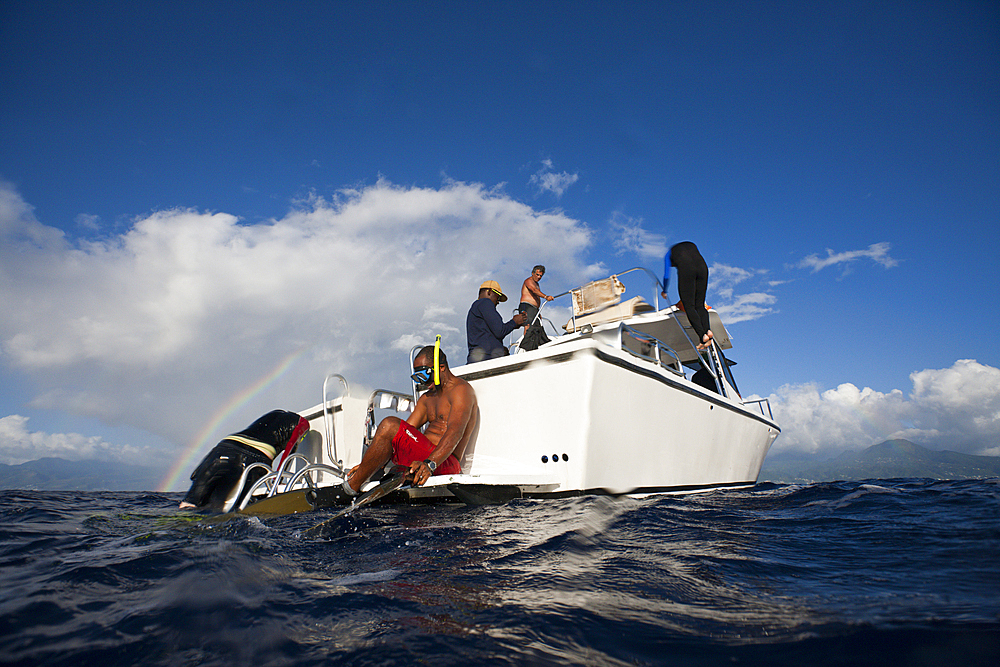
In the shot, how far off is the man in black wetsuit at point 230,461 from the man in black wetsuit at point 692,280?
5.47m

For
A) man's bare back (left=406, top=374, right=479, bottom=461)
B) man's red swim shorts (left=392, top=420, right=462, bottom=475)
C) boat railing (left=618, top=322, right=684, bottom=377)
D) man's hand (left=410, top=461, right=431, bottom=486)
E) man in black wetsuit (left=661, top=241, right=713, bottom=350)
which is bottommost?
man's hand (left=410, top=461, right=431, bottom=486)

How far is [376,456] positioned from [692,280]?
13.8 feet

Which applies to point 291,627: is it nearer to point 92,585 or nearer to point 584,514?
point 92,585

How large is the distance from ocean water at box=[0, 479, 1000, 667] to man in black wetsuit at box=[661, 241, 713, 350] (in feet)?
8.35

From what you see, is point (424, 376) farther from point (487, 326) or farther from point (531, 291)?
point (531, 291)

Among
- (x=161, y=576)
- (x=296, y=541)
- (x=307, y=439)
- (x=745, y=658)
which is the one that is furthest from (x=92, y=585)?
(x=307, y=439)

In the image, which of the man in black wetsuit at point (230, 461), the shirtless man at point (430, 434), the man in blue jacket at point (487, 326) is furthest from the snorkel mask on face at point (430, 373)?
the man in black wetsuit at point (230, 461)

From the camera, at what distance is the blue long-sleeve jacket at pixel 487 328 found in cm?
560

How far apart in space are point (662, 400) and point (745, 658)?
11.7 ft

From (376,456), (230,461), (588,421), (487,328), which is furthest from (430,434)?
(230,461)

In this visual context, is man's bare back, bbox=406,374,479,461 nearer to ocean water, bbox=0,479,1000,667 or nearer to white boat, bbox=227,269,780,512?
white boat, bbox=227,269,780,512

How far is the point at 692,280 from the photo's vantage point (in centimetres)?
540

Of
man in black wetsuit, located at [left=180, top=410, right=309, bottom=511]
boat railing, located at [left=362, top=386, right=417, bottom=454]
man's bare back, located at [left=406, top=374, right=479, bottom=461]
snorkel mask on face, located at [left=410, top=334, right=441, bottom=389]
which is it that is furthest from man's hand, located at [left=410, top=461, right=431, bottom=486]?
man in black wetsuit, located at [left=180, top=410, right=309, bottom=511]

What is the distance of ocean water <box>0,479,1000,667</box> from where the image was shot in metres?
1.33
